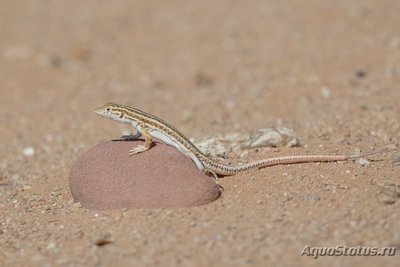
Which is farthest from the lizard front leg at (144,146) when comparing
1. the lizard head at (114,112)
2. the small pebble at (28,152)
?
the small pebble at (28,152)

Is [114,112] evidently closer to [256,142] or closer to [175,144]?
[175,144]

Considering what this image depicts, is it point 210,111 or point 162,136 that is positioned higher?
point 162,136

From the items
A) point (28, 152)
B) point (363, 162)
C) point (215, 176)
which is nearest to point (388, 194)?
point (363, 162)

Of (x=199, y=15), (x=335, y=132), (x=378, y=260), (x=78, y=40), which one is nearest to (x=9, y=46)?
(x=78, y=40)

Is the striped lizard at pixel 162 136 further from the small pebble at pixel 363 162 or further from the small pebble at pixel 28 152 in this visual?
the small pebble at pixel 28 152

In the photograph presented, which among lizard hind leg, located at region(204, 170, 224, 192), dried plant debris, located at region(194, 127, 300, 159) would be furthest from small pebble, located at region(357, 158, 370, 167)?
lizard hind leg, located at region(204, 170, 224, 192)

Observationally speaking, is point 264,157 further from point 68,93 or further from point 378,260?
point 68,93

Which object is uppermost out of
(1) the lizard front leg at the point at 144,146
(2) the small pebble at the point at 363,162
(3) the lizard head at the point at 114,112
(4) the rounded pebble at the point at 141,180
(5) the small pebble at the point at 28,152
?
(3) the lizard head at the point at 114,112

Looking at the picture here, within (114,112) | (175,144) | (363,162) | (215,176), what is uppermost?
(114,112)
